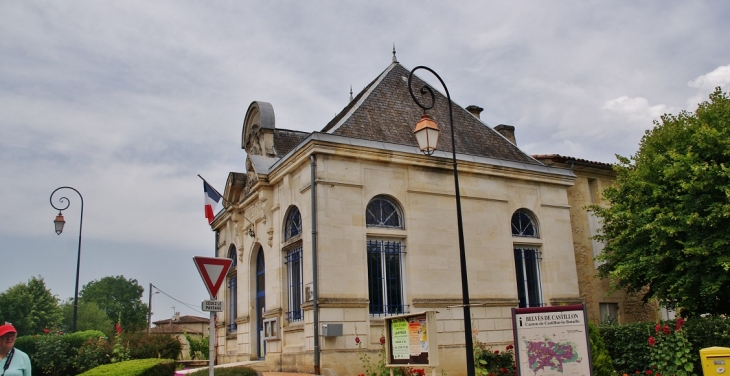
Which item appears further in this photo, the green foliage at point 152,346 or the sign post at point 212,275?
the green foliage at point 152,346

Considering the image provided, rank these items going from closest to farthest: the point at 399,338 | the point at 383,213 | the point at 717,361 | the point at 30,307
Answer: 1. the point at 717,361
2. the point at 399,338
3. the point at 383,213
4. the point at 30,307

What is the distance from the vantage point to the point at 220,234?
79.5ft

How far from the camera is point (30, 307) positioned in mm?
Answer: 53656

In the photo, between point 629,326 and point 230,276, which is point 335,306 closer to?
point 629,326

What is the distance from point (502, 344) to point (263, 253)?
758 centimetres

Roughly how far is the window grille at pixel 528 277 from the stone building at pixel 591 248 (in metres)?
2.23

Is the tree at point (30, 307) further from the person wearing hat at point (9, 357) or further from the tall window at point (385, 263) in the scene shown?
the person wearing hat at point (9, 357)

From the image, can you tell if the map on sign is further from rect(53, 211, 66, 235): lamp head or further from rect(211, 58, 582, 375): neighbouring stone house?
rect(53, 211, 66, 235): lamp head

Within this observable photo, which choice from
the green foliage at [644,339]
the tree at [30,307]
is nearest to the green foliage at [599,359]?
the green foliage at [644,339]

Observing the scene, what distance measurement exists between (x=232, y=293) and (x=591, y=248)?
1231 cm

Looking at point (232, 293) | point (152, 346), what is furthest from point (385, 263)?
point (232, 293)

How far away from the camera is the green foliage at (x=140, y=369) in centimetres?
1295

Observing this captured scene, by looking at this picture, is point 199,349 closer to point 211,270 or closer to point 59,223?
point 59,223

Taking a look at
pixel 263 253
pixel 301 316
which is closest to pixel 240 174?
pixel 263 253
